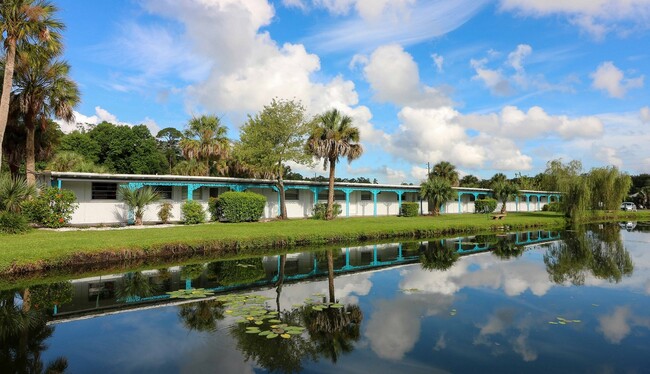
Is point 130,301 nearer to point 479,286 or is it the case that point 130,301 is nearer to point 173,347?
point 173,347

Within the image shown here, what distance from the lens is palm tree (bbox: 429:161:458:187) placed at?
4376 cm

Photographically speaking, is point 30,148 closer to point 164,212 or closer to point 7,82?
point 7,82

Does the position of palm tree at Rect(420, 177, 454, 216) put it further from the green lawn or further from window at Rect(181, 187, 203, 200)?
window at Rect(181, 187, 203, 200)

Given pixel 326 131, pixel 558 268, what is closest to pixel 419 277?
pixel 558 268

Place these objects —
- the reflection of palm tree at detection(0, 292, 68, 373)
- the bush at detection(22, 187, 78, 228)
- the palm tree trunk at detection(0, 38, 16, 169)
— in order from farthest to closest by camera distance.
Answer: the bush at detection(22, 187, 78, 228), the palm tree trunk at detection(0, 38, 16, 169), the reflection of palm tree at detection(0, 292, 68, 373)

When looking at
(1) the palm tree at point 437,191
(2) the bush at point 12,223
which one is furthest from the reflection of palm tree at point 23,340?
(1) the palm tree at point 437,191

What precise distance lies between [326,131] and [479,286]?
18.1 m

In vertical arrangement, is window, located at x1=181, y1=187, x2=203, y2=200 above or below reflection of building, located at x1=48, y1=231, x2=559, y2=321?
above

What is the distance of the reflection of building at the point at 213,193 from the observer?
872 inches

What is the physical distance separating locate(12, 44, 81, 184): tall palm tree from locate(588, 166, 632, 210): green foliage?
3801cm

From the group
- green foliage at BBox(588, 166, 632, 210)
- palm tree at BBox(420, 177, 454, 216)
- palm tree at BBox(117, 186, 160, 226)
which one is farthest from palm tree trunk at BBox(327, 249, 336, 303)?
green foliage at BBox(588, 166, 632, 210)

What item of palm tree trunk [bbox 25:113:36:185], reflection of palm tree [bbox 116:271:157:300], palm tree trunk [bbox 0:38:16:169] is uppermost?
palm tree trunk [bbox 0:38:16:169]

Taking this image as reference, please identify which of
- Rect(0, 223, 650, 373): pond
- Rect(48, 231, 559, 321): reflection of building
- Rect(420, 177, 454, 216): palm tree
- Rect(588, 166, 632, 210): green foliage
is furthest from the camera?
Rect(420, 177, 454, 216): palm tree

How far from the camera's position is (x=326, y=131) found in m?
27.8
